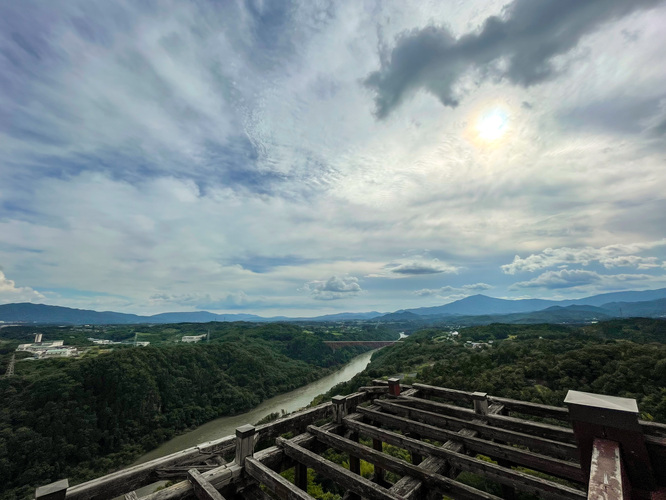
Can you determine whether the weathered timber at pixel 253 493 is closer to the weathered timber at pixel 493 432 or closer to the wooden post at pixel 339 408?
the wooden post at pixel 339 408

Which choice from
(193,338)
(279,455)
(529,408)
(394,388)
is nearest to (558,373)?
(529,408)

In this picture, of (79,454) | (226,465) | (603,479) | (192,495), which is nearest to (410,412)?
(226,465)

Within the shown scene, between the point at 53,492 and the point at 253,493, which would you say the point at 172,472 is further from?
the point at 53,492

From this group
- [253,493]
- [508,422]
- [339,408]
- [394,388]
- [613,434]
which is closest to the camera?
[613,434]

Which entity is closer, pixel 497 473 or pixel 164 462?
pixel 497 473

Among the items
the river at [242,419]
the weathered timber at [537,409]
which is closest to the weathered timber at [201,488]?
the weathered timber at [537,409]

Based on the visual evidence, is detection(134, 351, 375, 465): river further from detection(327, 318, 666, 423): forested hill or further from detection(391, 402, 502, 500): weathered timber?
detection(391, 402, 502, 500): weathered timber
